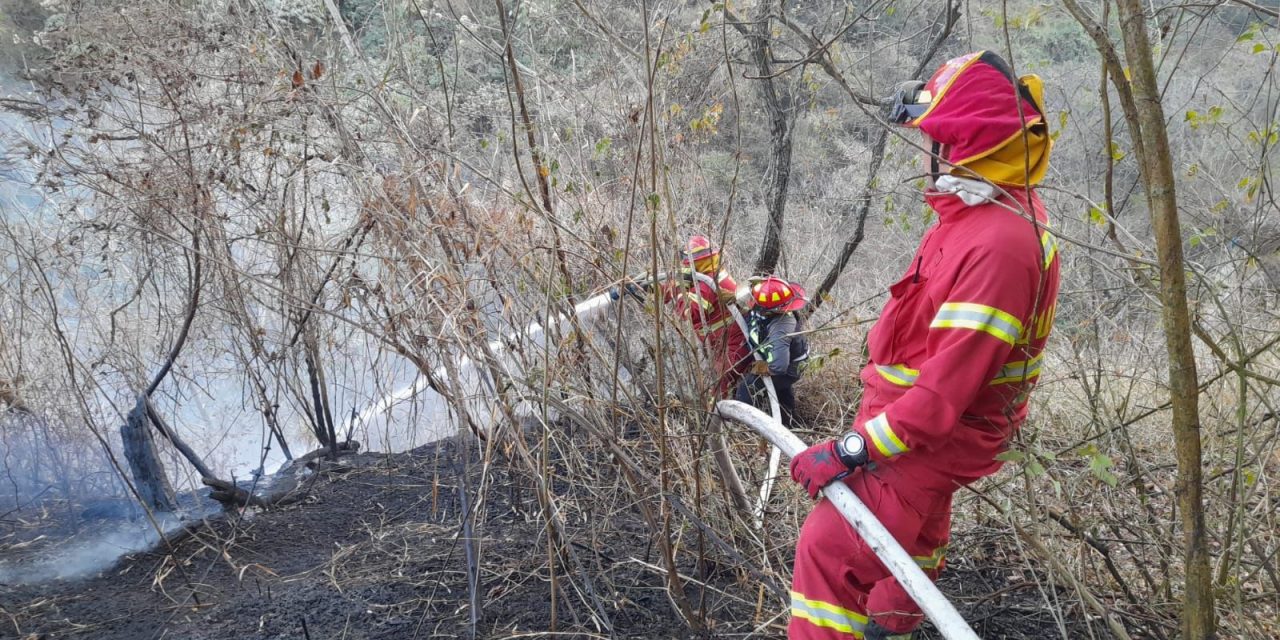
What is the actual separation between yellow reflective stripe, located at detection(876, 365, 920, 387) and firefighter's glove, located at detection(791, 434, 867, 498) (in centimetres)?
26

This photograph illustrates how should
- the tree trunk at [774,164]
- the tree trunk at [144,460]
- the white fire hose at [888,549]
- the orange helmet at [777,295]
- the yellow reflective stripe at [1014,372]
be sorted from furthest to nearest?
the tree trunk at [774,164]
the orange helmet at [777,295]
the tree trunk at [144,460]
the yellow reflective stripe at [1014,372]
the white fire hose at [888,549]

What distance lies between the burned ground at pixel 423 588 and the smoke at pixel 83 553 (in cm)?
10

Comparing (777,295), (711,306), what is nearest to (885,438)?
(711,306)

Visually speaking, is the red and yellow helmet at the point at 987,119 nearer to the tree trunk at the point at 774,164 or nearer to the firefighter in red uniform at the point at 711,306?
the firefighter in red uniform at the point at 711,306

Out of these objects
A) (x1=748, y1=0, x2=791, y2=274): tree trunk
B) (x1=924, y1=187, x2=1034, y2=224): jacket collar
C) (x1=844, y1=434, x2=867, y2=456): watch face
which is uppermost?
(x1=748, y1=0, x2=791, y2=274): tree trunk

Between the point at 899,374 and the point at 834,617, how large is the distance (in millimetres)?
726

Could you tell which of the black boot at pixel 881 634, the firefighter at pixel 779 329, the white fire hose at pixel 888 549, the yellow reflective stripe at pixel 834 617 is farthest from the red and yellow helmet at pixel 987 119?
the firefighter at pixel 779 329

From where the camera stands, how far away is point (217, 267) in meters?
4.36

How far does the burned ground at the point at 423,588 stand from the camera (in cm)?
320

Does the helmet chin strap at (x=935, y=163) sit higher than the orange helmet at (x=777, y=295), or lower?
lower

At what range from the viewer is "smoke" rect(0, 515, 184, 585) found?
3.92 m

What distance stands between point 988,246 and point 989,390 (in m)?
0.47

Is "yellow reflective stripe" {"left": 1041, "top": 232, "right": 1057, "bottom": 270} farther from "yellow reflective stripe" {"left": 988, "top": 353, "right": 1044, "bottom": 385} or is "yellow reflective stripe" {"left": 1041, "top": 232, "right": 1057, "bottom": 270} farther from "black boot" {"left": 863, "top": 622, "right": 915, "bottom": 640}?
"black boot" {"left": 863, "top": 622, "right": 915, "bottom": 640}

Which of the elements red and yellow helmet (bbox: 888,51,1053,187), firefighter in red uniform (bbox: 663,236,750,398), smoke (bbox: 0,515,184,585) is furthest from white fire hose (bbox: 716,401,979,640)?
smoke (bbox: 0,515,184,585)
